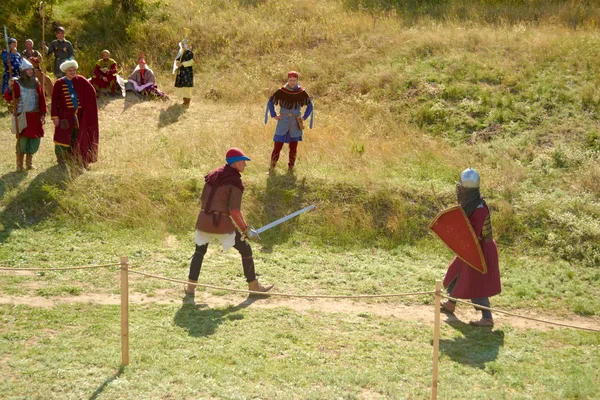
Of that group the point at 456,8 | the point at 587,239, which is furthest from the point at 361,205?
the point at 456,8

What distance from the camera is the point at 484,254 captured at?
23.2 ft

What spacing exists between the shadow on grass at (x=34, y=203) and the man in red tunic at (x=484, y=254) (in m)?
5.60

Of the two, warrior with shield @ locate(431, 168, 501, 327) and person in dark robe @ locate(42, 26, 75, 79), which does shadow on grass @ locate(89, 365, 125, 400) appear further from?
person in dark robe @ locate(42, 26, 75, 79)

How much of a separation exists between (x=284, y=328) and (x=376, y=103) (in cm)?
790

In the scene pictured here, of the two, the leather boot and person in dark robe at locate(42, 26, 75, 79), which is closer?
the leather boot

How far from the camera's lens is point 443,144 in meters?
12.3

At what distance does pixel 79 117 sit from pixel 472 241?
6.36 metres

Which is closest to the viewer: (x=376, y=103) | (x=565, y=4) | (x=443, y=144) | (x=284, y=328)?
(x=284, y=328)

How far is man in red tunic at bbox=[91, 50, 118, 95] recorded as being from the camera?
15.3 meters

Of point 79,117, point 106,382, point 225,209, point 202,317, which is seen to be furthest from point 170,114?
point 106,382

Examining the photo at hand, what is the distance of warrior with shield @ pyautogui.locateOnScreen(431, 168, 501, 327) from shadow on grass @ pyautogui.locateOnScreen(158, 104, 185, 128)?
314 inches

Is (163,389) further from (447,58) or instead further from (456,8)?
(456,8)

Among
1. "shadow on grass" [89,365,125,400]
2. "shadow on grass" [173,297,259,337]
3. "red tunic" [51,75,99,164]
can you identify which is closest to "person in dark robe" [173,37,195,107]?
"red tunic" [51,75,99,164]

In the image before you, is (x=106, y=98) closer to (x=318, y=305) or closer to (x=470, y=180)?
(x=318, y=305)
